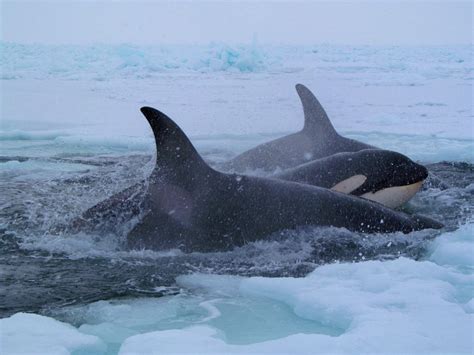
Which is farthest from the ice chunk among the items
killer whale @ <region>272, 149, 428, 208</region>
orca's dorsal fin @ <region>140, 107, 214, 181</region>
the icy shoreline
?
killer whale @ <region>272, 149, 428, 208</region>

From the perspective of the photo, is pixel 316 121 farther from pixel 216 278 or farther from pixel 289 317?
pixel 289 317

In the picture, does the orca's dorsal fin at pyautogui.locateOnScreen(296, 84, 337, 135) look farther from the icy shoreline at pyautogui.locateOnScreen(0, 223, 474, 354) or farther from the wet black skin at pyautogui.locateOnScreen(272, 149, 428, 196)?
the icy shoreline at pyautogui.locateOnScreen(0, 223, 474, 354)

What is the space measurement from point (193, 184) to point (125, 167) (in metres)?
4.90

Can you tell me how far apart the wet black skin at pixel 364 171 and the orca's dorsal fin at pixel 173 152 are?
215 cm

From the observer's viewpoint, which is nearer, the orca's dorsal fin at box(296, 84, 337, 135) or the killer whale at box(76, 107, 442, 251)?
the killer whale at box(76, 107, 442, 251)

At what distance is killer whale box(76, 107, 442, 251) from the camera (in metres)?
5.80

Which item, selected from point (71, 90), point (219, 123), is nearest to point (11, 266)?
point (219, 123)

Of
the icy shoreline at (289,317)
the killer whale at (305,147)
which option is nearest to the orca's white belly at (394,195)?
the killer whale at (305,147)

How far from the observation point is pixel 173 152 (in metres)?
5.78

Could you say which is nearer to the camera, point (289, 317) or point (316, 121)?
point (289, 317)

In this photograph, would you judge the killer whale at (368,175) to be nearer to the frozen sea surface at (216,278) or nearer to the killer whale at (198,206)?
the frozen sea surface at (216,278)

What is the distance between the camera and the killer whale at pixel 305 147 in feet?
31.2

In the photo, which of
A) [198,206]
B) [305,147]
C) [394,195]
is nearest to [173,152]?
[198,206]

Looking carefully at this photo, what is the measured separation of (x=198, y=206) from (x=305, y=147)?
406cm
